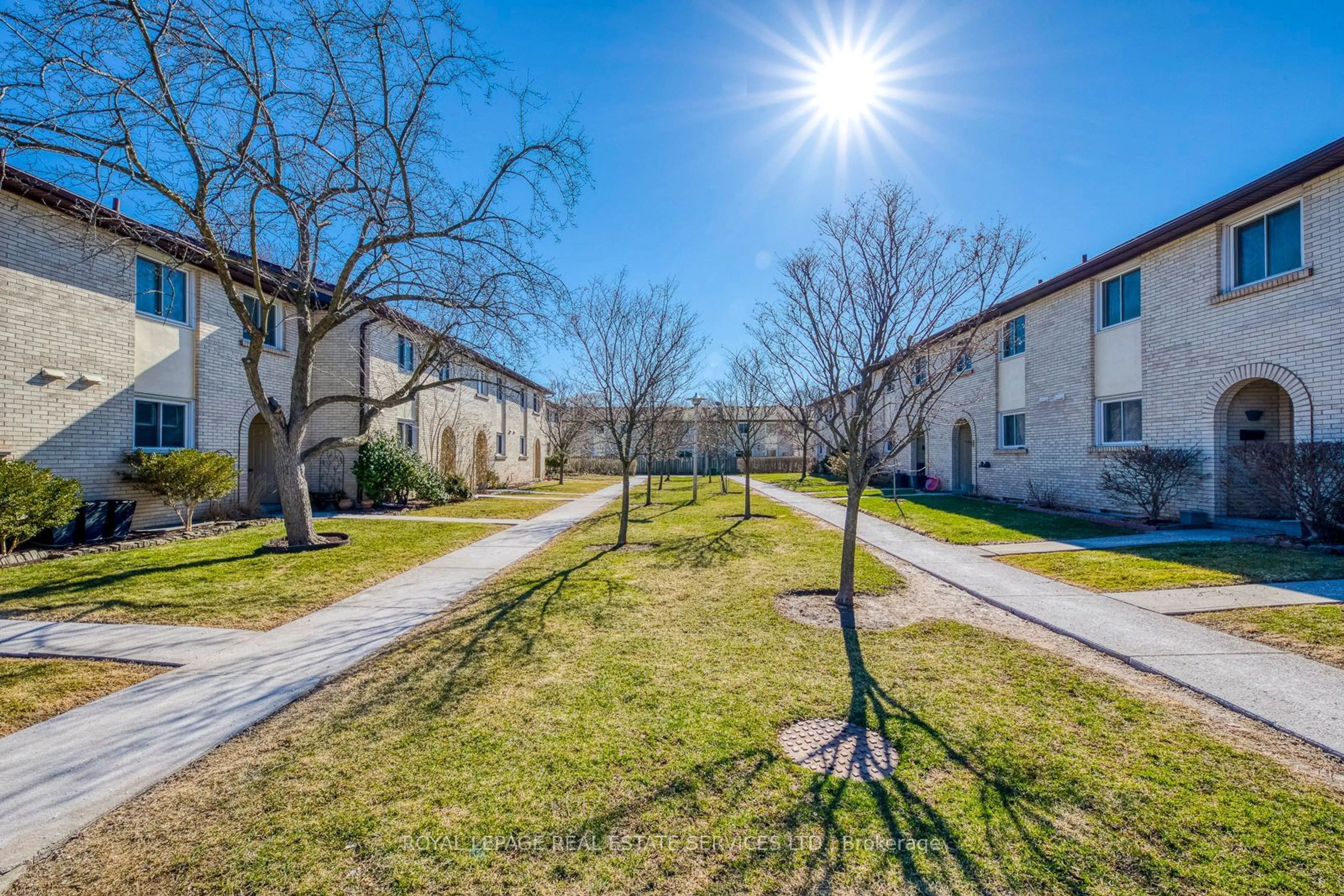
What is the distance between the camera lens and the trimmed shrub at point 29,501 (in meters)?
7.73

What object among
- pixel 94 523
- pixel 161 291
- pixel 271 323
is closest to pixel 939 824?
pixel 94 523

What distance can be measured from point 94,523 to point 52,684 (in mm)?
7374

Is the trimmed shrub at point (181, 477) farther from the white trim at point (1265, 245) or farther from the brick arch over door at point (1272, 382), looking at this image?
the white trim at point (1265, 245)

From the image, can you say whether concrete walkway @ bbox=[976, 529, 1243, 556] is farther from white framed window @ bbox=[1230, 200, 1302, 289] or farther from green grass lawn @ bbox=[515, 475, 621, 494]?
green grass lawn @ bbox=[515, 475, 621, 494]

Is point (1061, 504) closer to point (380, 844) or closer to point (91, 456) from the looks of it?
point (380, 844)

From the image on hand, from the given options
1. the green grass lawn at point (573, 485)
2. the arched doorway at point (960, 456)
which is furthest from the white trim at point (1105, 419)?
the green grass lawn at point (573, 485)

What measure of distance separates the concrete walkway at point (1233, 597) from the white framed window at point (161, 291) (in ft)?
54.6

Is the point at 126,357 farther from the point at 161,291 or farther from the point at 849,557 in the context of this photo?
the point at 849,557

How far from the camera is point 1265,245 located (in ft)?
33.2

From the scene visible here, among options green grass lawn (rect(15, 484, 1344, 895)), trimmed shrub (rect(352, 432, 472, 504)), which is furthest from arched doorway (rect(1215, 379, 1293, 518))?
trimmed shrub (rect(352, 432, 472, 504))

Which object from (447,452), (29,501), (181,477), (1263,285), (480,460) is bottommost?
(29,501)

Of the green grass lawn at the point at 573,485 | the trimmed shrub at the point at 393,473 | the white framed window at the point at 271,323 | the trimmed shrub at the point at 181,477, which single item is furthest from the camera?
the green grass lawn at the point at 573,485

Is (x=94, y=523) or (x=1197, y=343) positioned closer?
(x=94, y=523)

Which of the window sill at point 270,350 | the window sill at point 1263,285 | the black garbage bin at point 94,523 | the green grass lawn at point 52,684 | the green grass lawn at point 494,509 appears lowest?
the green grass lawn at point 52,684
